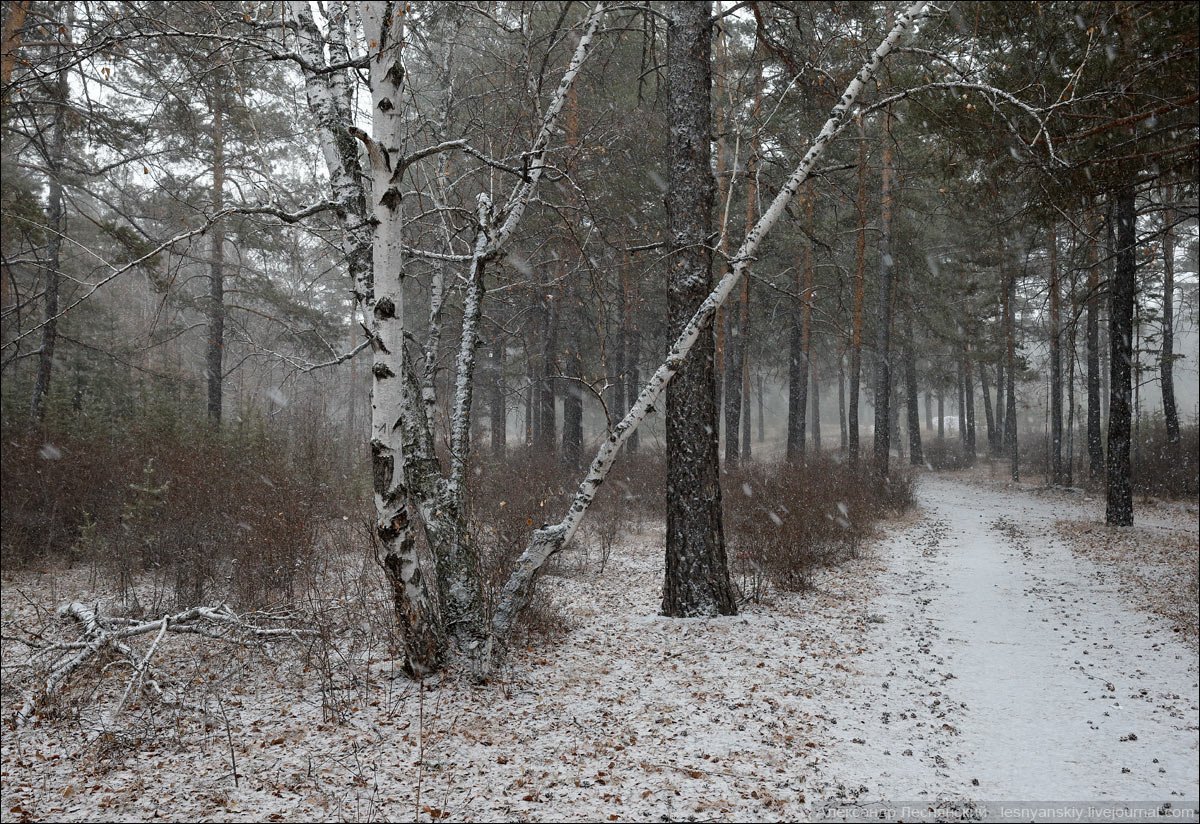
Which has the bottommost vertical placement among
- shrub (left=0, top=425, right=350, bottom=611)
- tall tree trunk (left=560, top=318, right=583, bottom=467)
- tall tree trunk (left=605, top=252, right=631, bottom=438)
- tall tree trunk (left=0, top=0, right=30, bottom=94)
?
shrub (left=0, top=425, right=350, bottom=611)

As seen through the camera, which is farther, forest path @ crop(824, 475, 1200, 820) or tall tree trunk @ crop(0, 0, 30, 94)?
tall tree trunk @ crop(0, 0, 30, 94)

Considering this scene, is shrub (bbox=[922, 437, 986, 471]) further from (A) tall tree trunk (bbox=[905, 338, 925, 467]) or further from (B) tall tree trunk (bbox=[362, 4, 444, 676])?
(B) tall tree trunk (bbox=[362, 4, 444, 676])

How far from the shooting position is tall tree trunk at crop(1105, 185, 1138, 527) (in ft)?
33.7

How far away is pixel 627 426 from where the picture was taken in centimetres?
476

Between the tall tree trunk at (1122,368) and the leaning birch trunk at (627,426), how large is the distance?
7418mm

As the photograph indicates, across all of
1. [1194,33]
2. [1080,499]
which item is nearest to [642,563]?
[1194,33]

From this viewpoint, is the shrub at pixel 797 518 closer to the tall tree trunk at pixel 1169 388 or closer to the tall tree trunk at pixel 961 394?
the tall tree trunk at pixel 1169 388

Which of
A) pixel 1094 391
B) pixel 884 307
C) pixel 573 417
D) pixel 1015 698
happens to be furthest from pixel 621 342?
pixel 1015 698

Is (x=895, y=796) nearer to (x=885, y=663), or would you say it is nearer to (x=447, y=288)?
(x=885, y=663)

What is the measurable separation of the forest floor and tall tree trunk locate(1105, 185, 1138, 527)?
490 centimetres

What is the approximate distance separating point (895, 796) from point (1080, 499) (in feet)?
51.4

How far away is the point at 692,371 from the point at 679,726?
9.69ft

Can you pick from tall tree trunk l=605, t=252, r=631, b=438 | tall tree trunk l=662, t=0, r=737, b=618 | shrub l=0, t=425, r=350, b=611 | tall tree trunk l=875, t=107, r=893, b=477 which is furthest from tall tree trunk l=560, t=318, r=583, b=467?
tall tree trunk l=662, t=0, r=737, b=618

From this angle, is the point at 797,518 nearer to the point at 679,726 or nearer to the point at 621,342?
the point at 679,726
